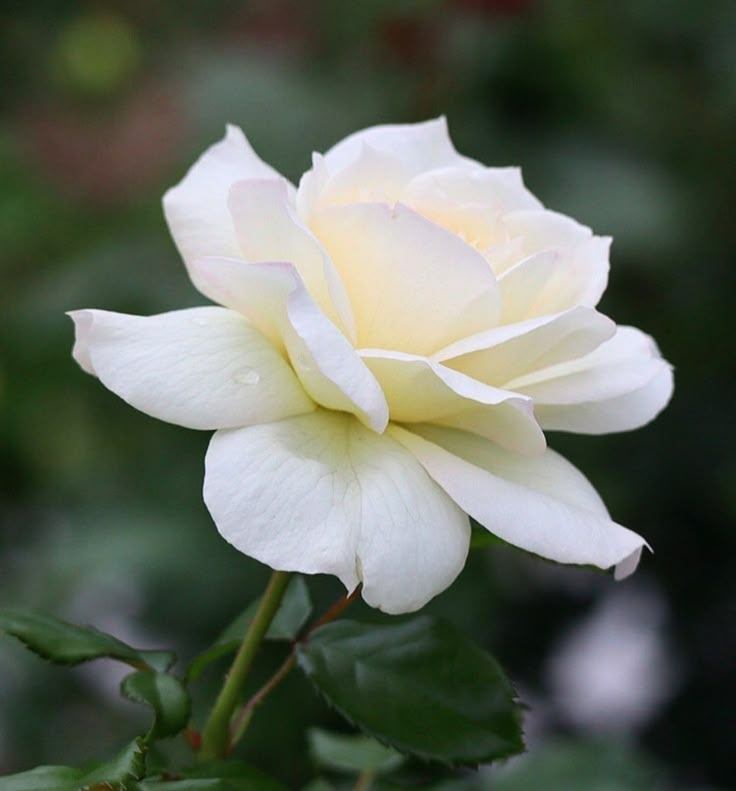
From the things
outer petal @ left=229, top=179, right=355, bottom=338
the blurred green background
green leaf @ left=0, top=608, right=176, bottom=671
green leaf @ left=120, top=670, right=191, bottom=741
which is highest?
outer petal @ left=229, top=179, right=355, bottom=338

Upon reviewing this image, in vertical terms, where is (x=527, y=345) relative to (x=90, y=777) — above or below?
above

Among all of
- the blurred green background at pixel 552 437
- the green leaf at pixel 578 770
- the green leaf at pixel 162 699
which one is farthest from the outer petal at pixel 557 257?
the blurred green background at pixel 552 437

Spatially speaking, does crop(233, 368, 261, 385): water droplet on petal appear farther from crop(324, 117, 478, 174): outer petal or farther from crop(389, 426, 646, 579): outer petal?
crop(324, 117, 478, 174): outer petal

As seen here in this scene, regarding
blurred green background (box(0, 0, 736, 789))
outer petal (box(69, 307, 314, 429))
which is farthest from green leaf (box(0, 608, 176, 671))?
blurred green background (box(0, 0, 736, 789))

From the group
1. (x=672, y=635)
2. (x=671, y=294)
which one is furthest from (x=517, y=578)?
(x=671, y=294)

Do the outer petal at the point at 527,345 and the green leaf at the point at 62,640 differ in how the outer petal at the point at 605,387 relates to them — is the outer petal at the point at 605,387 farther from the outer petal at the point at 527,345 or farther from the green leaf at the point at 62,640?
the green leaf at the point at 62,640

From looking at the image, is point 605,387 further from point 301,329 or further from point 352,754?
point 352,754

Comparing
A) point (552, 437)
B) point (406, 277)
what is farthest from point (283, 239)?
point (552, 437)
